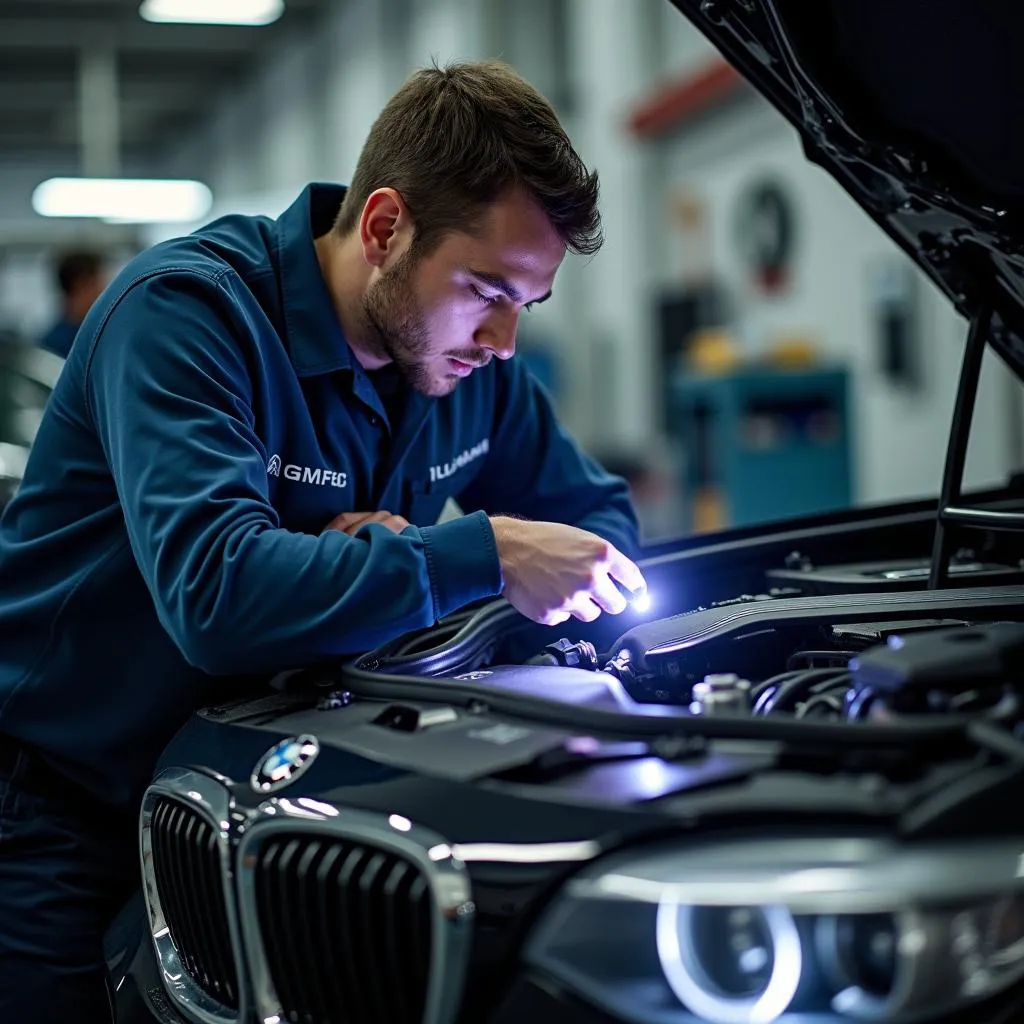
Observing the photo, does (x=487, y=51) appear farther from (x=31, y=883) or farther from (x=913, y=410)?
(x=31, y=883)

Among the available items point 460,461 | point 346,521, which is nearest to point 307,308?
point 346,521

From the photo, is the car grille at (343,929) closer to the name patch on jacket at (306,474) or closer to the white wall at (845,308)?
the name patch on jacket at (306,474)

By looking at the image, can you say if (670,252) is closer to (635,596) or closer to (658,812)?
(635,596)

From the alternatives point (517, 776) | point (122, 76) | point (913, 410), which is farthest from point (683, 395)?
point (122, 76)

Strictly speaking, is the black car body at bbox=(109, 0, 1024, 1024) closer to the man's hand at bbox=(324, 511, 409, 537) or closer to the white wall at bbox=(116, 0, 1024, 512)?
the man's hand at bbox=(324, 511, 409, 537)

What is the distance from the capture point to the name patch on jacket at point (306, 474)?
58.9 inches

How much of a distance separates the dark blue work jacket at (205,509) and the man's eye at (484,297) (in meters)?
0.18

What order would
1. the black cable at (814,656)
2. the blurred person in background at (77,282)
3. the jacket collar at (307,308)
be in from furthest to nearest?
the blurred person in background at (77,282) → the jacket collar at (307,308) → the black cable at (814,656)

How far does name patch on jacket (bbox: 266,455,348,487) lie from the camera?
Result: 1.50 m

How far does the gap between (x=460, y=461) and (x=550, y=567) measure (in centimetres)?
53

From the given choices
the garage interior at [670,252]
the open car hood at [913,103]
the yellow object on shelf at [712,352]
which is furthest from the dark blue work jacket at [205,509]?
the yellow object on shelf at [712,352]

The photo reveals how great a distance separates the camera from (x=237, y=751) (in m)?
1.17

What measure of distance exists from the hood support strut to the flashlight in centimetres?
38

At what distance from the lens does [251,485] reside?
1302 millimetres
